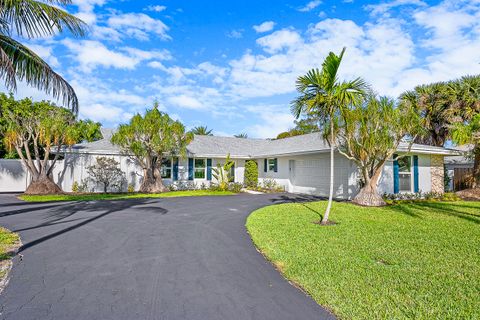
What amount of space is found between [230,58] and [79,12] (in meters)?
9.47

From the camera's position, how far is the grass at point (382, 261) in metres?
3.59

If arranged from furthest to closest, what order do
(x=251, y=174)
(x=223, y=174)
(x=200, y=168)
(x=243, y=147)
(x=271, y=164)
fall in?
1. (x=243, y=147)
2. (x=251, y=174)
3. (x=271, y=164)
4. (x=223, y=174)
5. (x=200, y=168)

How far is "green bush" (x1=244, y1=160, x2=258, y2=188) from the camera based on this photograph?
868 inches

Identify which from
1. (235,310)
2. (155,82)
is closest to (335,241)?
(235,310)

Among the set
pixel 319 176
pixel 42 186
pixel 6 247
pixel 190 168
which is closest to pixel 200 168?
pixel 190 168

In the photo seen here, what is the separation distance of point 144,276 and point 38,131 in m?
16.2

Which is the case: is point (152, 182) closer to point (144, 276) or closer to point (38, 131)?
point (38, 131)

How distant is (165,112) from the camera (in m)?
17.5

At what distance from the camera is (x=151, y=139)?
56.4 feet

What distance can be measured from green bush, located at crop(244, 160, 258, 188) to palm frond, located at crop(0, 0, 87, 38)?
16.2m

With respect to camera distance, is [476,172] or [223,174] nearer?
[476,172]

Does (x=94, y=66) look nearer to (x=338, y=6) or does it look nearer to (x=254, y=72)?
(x=254, y=72)

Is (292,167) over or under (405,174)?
over

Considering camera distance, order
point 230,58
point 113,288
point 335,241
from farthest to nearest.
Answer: point 230,58, point 335,241, point 113,288
